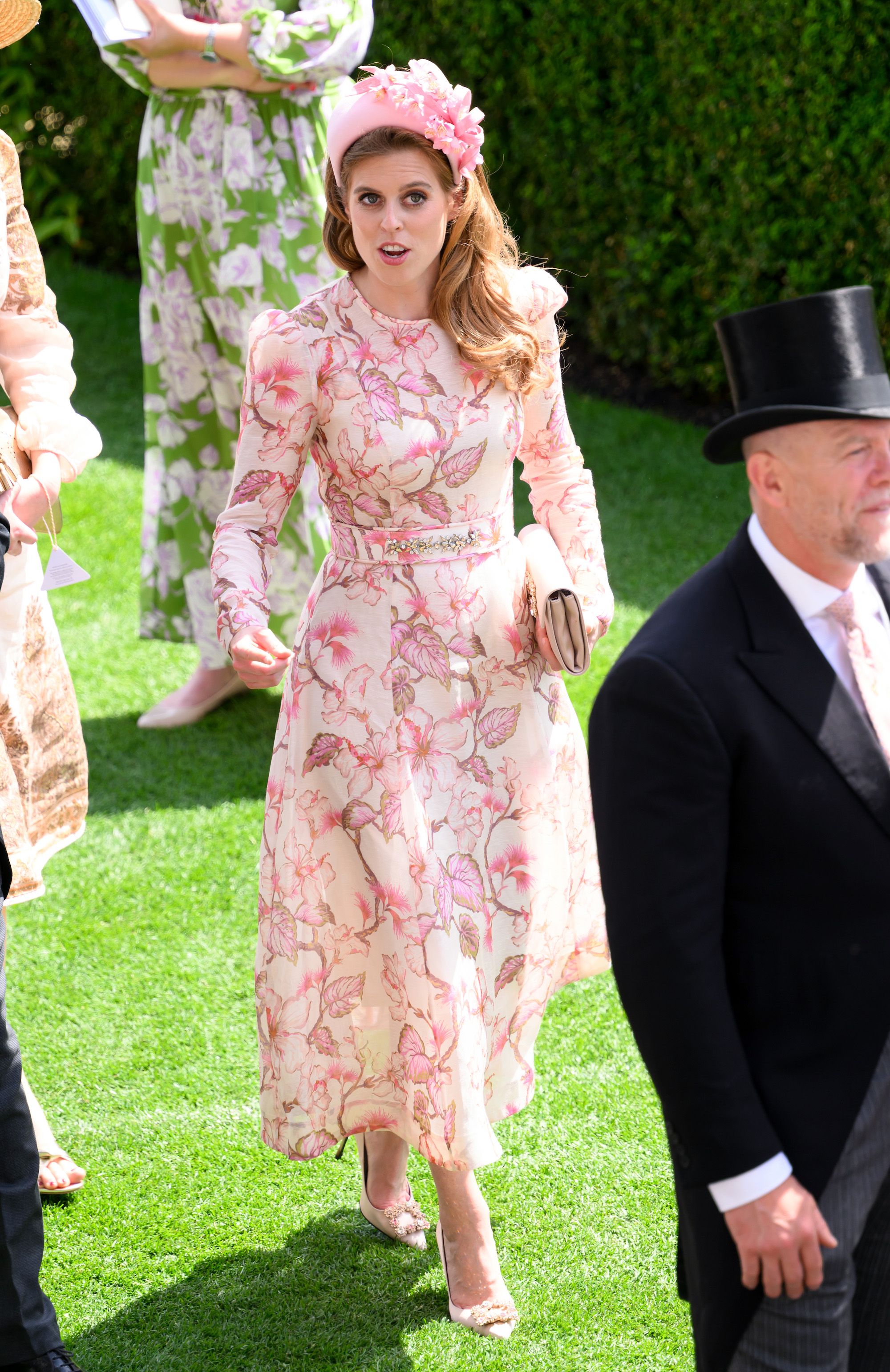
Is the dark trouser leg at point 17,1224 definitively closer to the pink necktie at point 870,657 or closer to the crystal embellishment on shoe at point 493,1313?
the crystal embellishment on shoe at point 493,1313

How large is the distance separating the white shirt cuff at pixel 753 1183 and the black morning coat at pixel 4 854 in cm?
127

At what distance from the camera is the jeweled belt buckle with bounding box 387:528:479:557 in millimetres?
2900

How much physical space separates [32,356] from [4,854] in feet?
3.38

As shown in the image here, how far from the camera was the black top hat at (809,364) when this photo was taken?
1980mm

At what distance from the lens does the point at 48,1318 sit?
8.88 feet

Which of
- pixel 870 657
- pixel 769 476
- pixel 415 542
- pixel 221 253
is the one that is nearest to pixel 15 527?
pixel 415 542

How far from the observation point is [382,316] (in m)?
2.87

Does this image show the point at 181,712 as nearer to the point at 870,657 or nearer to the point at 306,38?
the point at 306,38

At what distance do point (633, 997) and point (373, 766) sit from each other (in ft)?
3.03

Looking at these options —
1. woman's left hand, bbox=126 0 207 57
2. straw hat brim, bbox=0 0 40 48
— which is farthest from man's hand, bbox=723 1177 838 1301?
woman's left hand, bbox=126 0 207 57

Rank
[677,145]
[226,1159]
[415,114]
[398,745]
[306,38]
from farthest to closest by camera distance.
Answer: [677,145], [306,38], [226,1159], [398,745], [415,114]

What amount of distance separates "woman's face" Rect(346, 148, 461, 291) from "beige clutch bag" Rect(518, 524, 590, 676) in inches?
21.7

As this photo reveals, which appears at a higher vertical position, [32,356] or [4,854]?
[32,356]

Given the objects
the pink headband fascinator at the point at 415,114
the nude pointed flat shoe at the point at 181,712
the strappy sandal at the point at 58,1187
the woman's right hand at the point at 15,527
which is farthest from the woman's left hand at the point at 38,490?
the nude pointed flat shoe at the point at 181,712
